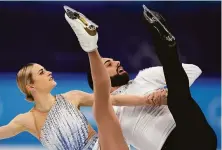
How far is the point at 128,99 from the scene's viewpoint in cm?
208

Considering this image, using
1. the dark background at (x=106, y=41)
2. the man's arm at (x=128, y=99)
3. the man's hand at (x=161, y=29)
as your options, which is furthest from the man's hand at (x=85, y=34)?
the dark background at (x=106, y=41)

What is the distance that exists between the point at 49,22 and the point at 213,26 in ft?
2.73

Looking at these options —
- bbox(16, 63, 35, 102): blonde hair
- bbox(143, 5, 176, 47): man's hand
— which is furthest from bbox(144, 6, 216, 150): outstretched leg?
bbox(16, 63, 35, 102): blonde hair

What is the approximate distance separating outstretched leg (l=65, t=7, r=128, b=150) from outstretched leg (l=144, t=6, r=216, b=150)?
0.20 m

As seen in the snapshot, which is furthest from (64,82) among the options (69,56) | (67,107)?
(67,107)

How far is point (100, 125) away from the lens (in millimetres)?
1976

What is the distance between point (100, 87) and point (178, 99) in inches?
11.0

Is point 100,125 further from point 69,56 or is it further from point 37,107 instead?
point 69,56

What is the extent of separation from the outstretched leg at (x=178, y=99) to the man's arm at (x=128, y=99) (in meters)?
0.15

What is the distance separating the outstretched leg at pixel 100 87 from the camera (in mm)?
1748

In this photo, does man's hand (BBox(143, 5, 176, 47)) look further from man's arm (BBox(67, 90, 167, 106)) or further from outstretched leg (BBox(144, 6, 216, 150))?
man's arm (BBox(67, 90, 167, 106))

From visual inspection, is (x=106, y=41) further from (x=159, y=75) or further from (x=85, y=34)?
(x=85, y=34)

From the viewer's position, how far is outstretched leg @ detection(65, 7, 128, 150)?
5.74 feet

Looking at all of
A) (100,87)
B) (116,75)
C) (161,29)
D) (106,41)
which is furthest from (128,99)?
(106,41)
